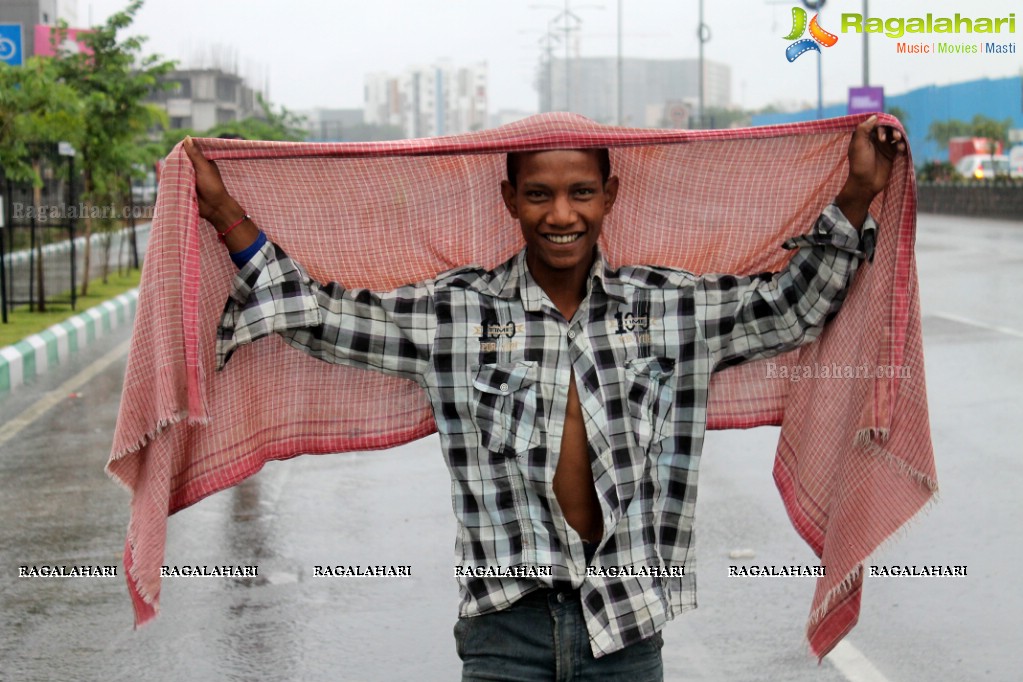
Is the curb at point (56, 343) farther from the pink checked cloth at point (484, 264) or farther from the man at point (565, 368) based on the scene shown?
the man at point (565, 368)

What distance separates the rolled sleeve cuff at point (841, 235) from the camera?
292 cm

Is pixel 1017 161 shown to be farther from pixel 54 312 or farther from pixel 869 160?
pixel 869 160

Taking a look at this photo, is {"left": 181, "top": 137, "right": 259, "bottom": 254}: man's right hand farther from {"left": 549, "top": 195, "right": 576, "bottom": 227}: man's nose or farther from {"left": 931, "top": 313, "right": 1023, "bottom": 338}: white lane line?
{"left": 931, "top": 313, "right": 1023, "bottom": 338}: white lane line

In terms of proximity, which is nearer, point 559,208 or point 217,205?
point 559,208

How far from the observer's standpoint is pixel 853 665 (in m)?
4.86

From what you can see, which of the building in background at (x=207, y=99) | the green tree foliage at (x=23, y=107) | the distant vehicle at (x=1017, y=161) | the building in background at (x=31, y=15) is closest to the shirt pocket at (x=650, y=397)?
the green tree foliage at (x=23, y=107)

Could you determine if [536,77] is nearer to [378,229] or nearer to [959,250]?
[959,250]

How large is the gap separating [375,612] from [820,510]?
2.72 metres

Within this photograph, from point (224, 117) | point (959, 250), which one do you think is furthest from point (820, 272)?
point (224, 117)

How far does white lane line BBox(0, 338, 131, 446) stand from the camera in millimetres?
9891

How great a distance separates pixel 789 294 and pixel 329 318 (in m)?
0.89

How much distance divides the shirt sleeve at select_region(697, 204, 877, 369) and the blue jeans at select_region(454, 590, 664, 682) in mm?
599

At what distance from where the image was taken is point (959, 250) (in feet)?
81.4

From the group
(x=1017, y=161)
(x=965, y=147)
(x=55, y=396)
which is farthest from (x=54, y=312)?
(x=965, y=147)
